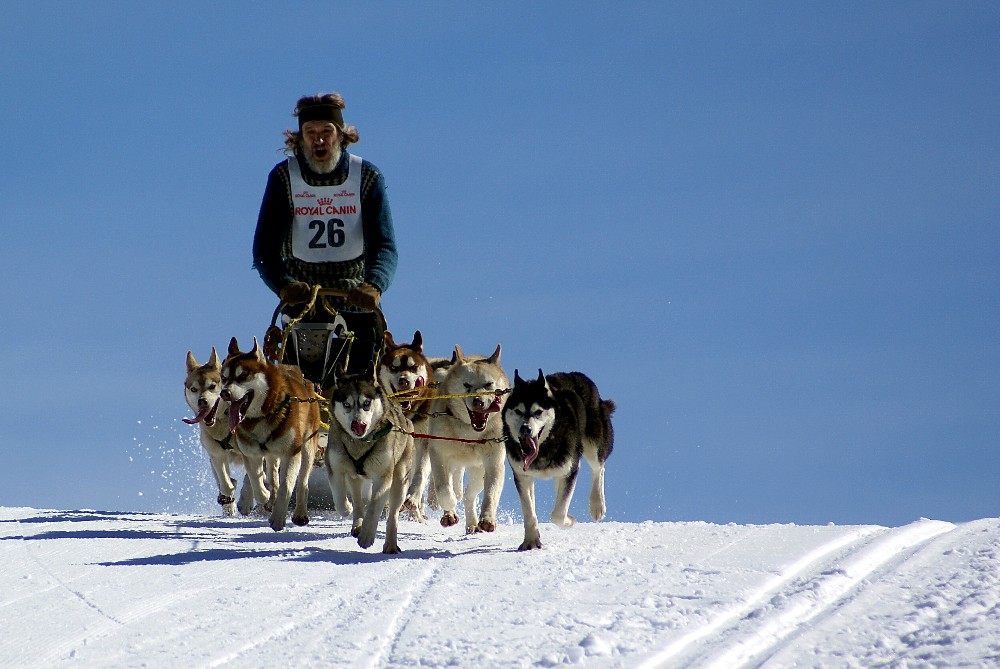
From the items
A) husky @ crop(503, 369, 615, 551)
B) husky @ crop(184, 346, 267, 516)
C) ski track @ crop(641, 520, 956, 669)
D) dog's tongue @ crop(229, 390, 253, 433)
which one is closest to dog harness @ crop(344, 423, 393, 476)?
husky @ crop(503, 369, 615, 551)

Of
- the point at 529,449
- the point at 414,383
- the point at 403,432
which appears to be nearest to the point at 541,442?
the point at 529,449

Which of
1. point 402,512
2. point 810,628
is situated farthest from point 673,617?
point 402,512

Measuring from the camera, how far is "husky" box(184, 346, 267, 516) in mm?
9297

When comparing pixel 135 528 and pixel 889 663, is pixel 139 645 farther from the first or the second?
pixel 135 528

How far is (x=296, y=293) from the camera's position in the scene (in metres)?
9.23

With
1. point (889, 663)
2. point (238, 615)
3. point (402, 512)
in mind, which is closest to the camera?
point (889, 663)

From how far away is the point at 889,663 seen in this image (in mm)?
Result: 4738

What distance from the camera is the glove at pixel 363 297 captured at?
9250mm

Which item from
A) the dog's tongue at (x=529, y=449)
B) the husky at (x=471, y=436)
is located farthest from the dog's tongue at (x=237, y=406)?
the dog's tongue at (x=529, y=449)

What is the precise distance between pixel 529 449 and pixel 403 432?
30.8 inches

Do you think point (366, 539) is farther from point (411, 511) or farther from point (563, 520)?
point (411, 511)

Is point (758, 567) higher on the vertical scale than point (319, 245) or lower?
lower

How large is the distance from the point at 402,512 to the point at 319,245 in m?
2.00

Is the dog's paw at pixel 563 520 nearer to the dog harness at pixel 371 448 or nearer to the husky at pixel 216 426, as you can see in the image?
the dog harness at pixel 371 448
